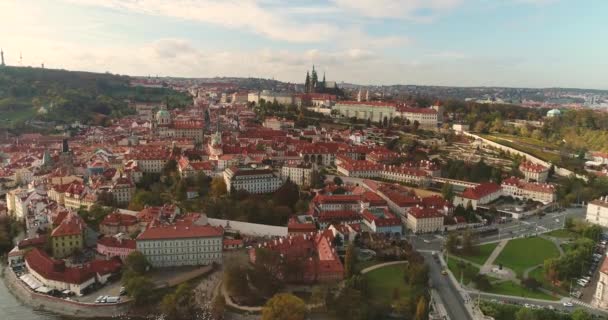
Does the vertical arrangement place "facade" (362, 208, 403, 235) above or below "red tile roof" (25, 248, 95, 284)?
above

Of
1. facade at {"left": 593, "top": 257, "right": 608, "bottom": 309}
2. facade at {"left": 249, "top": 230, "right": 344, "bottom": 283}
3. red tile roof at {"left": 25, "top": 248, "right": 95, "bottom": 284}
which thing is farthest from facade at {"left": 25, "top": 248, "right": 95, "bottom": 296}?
facade at {"left": 593, "top": 257, "right": 608, "bottom": 309}

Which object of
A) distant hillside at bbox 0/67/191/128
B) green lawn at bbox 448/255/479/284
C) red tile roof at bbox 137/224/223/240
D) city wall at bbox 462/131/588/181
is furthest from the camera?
distant hillside at bbox 0/67/191/128

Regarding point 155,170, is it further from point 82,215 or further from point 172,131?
point 172,131

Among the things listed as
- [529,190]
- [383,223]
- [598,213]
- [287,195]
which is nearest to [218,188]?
[287,195]

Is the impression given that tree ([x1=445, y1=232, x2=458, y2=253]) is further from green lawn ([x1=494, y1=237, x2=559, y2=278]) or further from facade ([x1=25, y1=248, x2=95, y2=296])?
facade ([x1=25, y1=248, x2=95, y2=296])

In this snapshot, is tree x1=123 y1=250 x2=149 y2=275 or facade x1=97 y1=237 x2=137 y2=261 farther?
facade x1=97 y1=237 x2=137 y2=261

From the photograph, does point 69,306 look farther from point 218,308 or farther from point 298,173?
point 298,173

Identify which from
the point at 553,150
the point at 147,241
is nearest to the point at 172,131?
the point at 147,241
